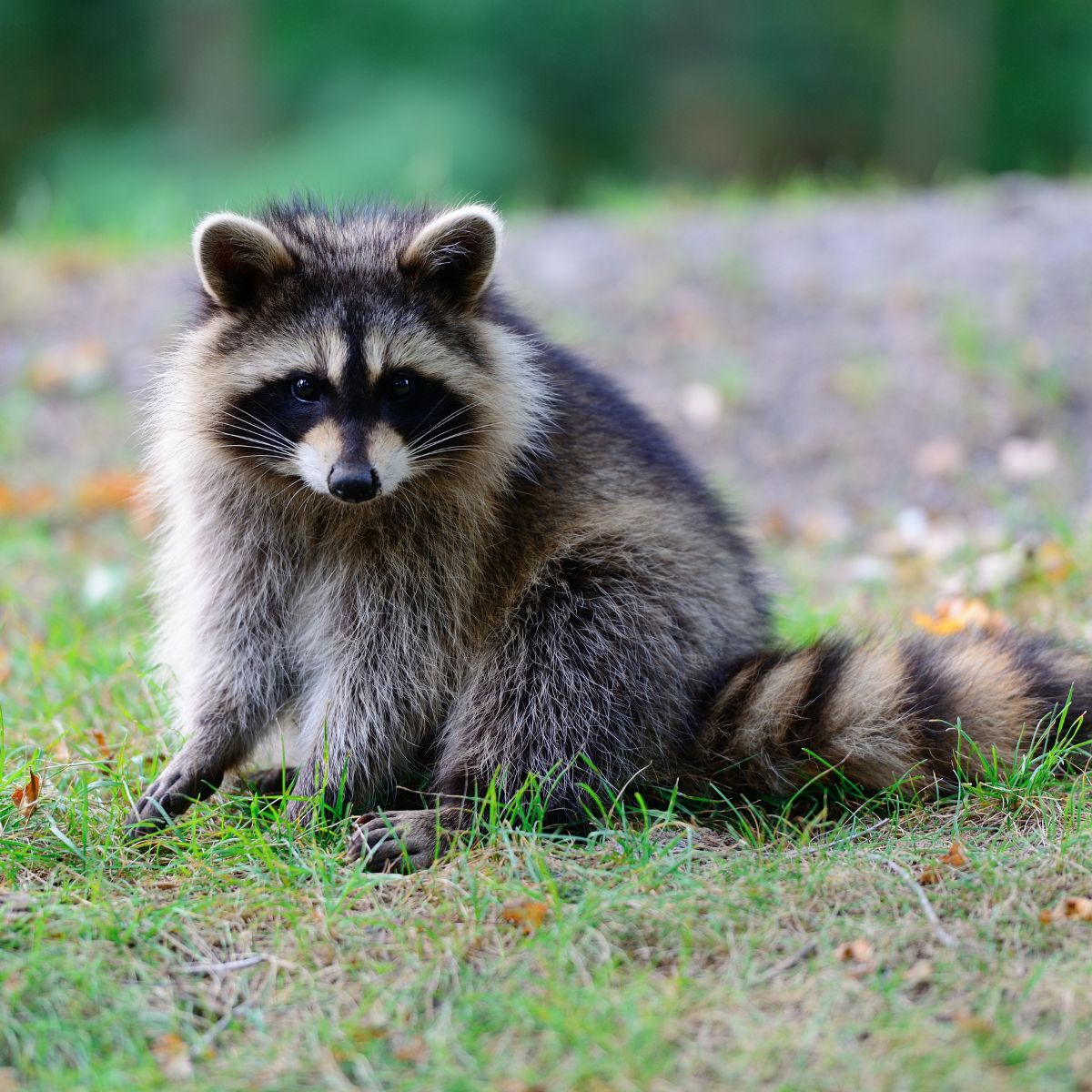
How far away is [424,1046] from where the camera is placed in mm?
1962

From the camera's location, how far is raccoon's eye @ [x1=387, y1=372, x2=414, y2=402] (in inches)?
111

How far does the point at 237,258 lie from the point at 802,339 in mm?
3719

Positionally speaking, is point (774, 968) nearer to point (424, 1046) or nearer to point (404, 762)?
point (424, 1046)

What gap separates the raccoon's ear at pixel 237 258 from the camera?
9.09ft

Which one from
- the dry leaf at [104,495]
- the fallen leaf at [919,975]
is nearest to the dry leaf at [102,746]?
the fallen leaf at [919,975]

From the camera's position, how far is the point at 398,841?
2580 millimetres

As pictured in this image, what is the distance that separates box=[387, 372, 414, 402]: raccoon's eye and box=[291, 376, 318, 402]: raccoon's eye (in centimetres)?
15

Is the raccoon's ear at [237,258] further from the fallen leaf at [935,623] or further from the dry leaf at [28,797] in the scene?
the fallen leaf at [935,623]

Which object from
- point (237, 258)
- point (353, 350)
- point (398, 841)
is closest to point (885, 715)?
point (398, 841)

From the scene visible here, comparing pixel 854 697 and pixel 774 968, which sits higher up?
pixel 854 697

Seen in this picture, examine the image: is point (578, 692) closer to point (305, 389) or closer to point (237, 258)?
point (305, 389)

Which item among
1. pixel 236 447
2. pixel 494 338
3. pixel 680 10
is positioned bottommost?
pixel 236 447

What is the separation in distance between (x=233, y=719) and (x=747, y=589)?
3.93 feet

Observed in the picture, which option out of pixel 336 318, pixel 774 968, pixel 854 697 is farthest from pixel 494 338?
pixel 774 968
